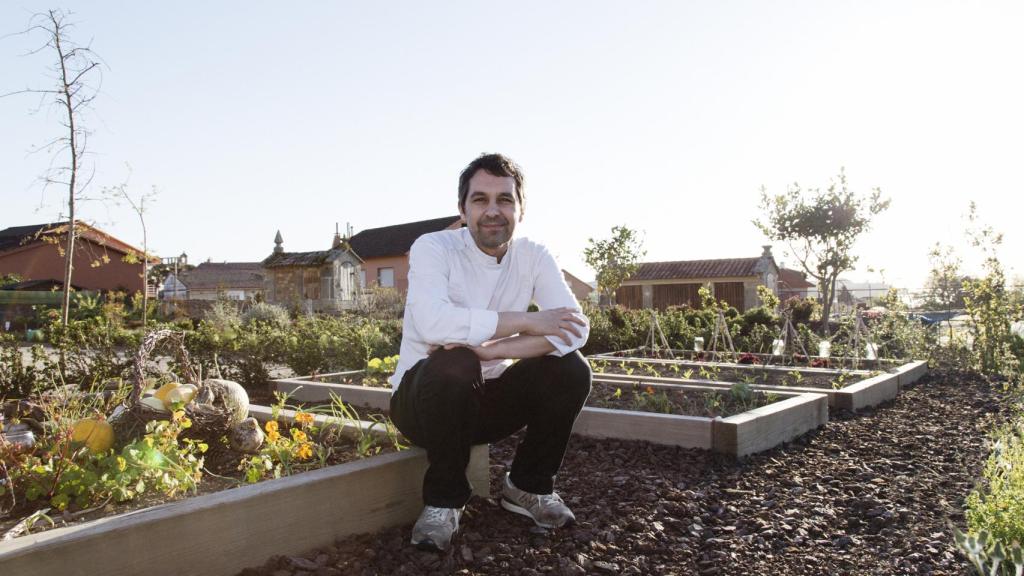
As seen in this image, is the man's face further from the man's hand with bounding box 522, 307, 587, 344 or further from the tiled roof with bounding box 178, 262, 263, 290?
the tiled roof with bounding box 178, 262, 263, 290

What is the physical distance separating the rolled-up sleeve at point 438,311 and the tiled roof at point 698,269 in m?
29.7

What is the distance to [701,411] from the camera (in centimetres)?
460

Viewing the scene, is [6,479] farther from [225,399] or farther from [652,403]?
[652,403]

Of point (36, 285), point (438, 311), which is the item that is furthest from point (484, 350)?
point (36, 285)

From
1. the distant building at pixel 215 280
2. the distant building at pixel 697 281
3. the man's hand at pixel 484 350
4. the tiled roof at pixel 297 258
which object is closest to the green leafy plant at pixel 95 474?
the man's hand at pixel 484 350

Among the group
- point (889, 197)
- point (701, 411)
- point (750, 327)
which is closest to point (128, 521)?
point (701, 411)

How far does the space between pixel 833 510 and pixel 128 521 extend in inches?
109

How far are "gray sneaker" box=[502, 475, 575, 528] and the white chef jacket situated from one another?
0.49 meters

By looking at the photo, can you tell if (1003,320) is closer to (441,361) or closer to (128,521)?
(441,361)

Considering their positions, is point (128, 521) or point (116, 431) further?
point (116, 431)

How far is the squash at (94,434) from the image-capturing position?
2.85 metres

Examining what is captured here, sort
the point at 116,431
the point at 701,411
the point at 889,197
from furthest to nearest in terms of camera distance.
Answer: the point at 889,197 → the point at 701,411 → the point at 116,431

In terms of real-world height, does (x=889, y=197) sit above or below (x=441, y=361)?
above

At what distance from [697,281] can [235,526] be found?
31.4 m
